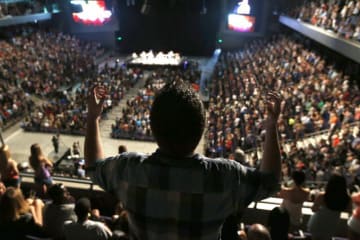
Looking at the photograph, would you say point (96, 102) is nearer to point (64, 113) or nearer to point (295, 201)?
point (295, 201)

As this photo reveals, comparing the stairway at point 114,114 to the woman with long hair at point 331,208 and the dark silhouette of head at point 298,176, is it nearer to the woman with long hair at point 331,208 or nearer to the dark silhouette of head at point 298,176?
the dark silhouette of head at point 298,176

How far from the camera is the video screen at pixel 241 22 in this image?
26.1 metres

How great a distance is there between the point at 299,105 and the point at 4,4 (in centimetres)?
2130

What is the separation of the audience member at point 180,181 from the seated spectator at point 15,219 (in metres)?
2.34

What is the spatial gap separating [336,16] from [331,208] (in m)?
13.4

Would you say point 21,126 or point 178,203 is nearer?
point 178,203

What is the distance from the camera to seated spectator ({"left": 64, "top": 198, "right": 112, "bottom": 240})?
9.02 feet

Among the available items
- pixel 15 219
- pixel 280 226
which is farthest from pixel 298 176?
pixel 15 219

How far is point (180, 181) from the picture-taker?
3.88ft

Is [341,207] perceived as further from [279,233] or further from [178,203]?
[178,203]

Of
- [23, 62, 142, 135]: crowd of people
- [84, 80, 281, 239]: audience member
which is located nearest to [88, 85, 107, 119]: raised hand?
[84, 80, 281, 239]: audience member

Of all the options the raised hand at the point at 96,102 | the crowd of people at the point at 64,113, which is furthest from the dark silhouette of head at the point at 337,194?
the crowd of people at the point at 64,113

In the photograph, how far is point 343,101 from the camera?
1017cm

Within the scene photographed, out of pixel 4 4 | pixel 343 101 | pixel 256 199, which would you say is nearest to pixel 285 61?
pixel 343 101
